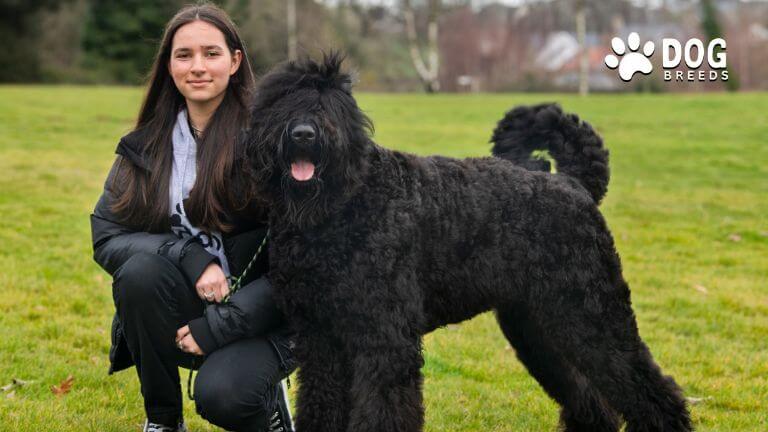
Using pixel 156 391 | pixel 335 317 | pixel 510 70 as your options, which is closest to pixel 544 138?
pixel 335 317

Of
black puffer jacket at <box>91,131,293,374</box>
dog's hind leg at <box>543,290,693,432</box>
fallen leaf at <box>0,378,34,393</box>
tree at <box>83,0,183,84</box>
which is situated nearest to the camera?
black puffer jacket at <box>91,131,293,374</box>

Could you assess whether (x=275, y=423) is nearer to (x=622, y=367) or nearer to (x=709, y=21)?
(x=622, y=367)

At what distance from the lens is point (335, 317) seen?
3.34 m

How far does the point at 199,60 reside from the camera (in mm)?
3824

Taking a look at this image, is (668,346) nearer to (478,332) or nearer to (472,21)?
(478,332)

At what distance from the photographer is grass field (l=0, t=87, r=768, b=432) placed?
4.81m

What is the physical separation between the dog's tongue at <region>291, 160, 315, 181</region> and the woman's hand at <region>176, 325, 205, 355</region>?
42.6 inches

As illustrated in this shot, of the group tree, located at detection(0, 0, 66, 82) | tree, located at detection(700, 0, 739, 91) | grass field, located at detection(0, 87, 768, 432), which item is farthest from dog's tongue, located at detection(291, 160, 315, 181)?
tree, located at detection(0, 0, 66, 82)

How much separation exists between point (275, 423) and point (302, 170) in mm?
1557

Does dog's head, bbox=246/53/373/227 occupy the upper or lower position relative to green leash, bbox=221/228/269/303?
upper

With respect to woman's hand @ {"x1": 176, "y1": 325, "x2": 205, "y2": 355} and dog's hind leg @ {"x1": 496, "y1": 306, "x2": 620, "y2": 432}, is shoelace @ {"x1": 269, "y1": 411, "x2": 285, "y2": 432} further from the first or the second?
dog's hind leg @ {"x1": 496, "y1": 306, "x2": 620, "y2": 432}

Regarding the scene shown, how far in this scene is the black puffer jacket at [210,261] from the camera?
144 inches

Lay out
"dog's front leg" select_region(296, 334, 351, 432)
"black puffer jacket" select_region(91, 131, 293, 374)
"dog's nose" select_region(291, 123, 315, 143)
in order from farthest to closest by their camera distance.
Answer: "black puffer jacket" select_region(91, 131, 293, 374) < "dog's front leg" select_region(296, 334, 351, 432) < "dog's nose" select_region(291, 123, 315, 143)

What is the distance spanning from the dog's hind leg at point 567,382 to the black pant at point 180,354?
4.33 feet
